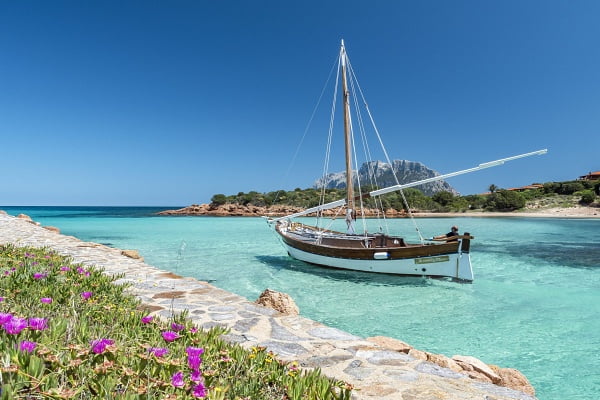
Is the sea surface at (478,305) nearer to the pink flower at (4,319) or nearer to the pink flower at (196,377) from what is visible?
the pink flower at (196,377)

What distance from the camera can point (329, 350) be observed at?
3895mm

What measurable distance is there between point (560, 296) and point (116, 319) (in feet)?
42.0

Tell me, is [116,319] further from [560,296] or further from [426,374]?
[560,296]

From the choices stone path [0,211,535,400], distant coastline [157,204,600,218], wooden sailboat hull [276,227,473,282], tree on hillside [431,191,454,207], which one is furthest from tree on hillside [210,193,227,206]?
stone path [0,211,535,400]

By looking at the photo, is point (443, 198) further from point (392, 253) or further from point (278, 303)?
point (278, 303)

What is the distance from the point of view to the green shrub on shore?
1811 millimetres

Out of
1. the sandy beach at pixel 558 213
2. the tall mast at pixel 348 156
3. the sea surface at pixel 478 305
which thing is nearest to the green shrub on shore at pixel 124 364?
the sea surface at pixel 478 305

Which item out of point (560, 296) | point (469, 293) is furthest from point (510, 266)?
point (469, 293)

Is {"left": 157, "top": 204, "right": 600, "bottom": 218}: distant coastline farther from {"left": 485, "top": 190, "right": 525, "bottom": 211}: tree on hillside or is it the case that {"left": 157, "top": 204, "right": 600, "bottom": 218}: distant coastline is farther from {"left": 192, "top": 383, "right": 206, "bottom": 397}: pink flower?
{"left": 192, "top": 383, "right": 206, "bottom": 397}: pink flower

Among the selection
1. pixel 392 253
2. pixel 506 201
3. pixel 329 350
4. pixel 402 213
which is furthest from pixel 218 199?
pixel 329 350

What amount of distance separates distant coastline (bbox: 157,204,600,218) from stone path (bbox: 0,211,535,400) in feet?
195

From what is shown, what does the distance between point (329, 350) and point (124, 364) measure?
2.34 m

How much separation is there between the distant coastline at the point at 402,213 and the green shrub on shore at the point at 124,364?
61860 millimetres

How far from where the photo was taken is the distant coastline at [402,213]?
61.0m
